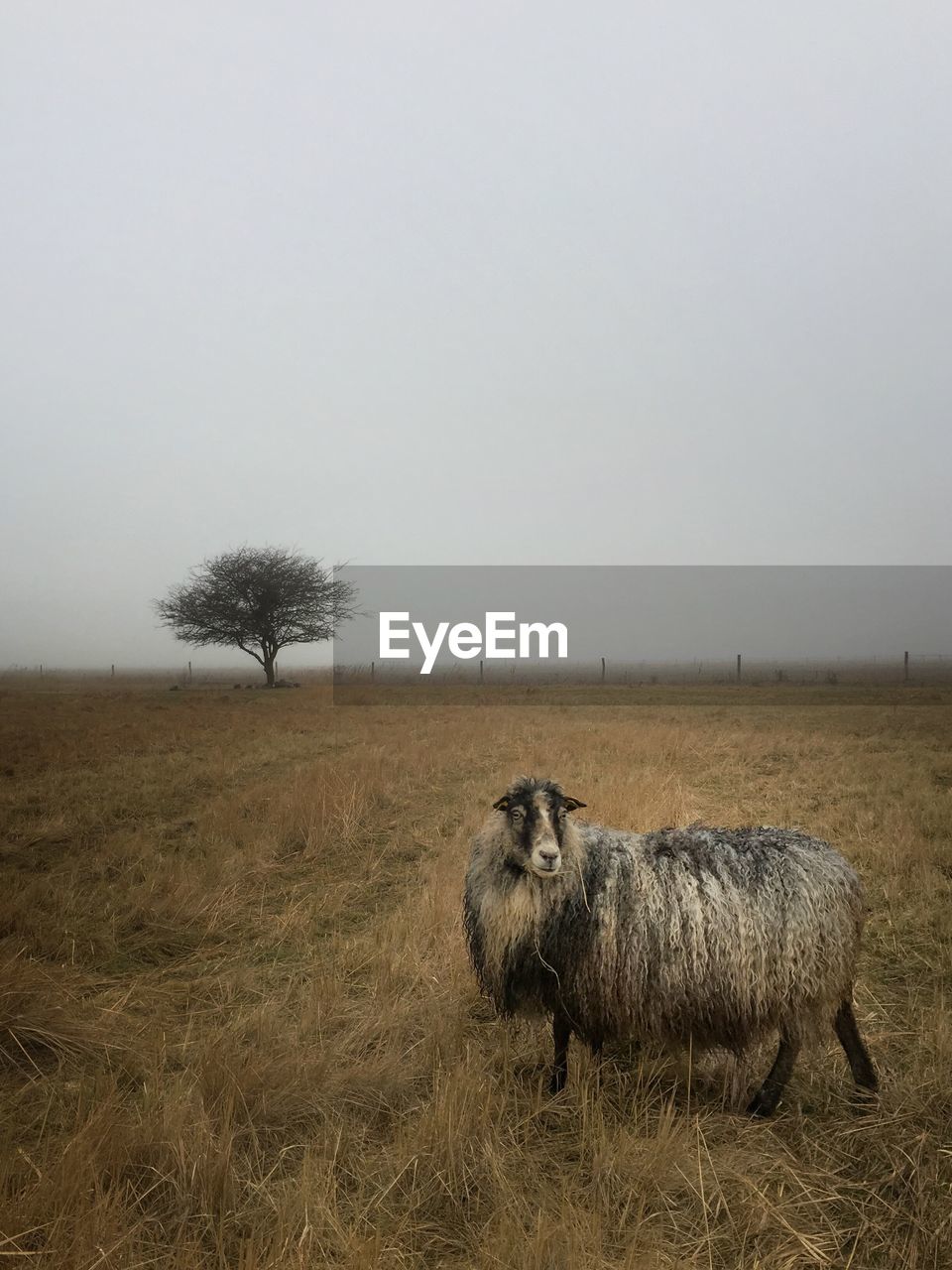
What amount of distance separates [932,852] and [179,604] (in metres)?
45.2

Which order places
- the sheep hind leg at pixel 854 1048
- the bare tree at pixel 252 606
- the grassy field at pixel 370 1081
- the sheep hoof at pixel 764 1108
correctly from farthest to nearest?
1. the bare tree at pixel 252 606
2. the sheep hind leg at pixel 854 1048
3. the sheep hoof at pixel 764 1108
4. the grassy field at pixel 370 1081

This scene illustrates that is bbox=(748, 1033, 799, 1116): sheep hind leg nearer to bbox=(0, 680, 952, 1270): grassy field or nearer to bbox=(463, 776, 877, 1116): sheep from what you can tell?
bbox=(463, 776, 877, 1116): sheep

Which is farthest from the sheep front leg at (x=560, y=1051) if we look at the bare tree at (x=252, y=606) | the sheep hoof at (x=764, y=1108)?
the bare tree at (x=252, y=606)

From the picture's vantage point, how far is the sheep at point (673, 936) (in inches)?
173

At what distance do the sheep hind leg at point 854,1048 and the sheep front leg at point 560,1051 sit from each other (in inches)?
66.7

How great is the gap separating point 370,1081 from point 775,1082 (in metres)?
2.45

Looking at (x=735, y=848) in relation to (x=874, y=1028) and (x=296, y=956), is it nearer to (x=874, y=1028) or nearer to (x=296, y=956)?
(x=874, y=1028)

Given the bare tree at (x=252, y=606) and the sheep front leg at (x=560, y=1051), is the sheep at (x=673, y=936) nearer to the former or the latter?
the sheep front leg at (x=560, y=1051)

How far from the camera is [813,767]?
15383 millimetres

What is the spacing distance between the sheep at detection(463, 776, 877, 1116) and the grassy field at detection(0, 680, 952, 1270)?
327 millimetres

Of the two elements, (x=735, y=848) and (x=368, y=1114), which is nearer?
(x=368, y=1114)

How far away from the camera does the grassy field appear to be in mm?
3289

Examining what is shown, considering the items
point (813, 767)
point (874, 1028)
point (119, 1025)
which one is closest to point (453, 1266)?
point (119, 1025)

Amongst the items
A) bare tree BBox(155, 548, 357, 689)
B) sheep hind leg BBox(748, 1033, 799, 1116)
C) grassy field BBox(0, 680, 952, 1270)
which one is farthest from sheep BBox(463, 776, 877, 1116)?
bare tree BBox(155, 548, 357, 689)
